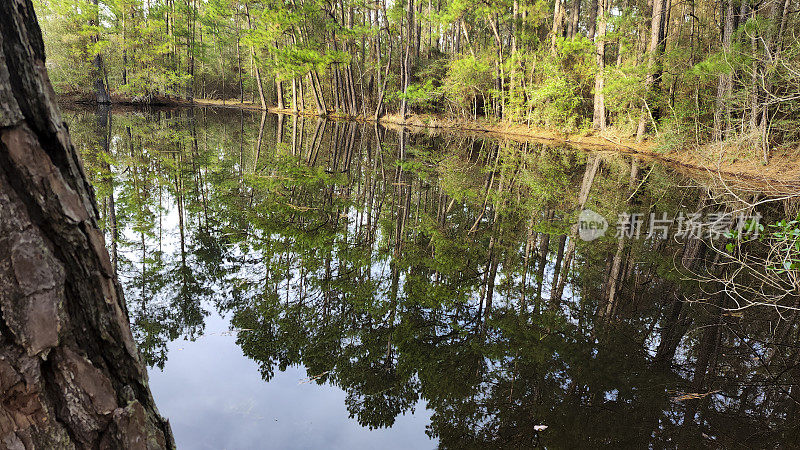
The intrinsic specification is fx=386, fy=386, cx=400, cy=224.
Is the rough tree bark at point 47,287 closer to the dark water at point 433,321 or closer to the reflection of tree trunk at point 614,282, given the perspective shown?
the dark water at point 433,321

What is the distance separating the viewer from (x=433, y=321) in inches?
156

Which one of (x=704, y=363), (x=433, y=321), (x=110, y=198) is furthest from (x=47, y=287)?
(x=110, y=198)

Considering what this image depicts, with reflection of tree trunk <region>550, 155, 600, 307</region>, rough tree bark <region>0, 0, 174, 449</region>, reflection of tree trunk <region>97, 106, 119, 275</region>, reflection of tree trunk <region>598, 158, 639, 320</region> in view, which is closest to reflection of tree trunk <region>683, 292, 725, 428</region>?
reflection of tree trunk <region>598, 158, 639, 320</region>

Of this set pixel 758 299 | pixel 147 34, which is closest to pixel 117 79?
pixel 147 34

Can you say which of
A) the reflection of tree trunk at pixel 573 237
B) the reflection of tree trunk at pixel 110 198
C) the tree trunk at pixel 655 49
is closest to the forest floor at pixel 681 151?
the reflection of tree trunk at pixel 573 237

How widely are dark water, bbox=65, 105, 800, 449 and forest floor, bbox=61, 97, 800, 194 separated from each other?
165 centimetres

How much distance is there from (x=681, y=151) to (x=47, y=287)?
18882mm

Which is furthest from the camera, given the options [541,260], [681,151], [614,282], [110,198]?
[681,151]

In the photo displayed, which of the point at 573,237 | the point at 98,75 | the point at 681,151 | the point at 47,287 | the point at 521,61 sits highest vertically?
the point at 521,61

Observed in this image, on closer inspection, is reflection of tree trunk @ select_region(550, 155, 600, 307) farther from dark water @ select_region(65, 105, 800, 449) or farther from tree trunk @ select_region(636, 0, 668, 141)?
tree trunk @ select_region(636, 0, 668, 141)

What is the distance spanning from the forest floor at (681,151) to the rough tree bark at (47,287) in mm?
5220

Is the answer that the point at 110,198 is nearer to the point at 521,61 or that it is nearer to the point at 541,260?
the point at 541,260

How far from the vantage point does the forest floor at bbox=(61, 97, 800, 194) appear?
10872 millimetres

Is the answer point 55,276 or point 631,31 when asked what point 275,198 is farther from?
point 631,31
